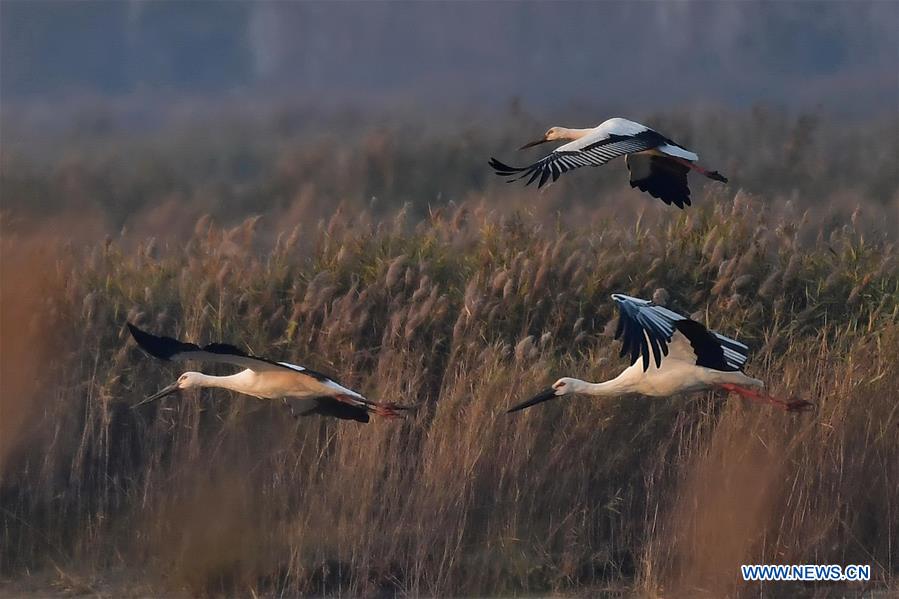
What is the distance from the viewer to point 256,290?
37.4 ft

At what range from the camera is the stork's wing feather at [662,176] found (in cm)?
1096

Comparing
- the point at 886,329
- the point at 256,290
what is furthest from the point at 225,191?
the point at 886,329

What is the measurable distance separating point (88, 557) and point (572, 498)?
8.43 feet

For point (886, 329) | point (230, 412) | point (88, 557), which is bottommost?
point (88, 557)

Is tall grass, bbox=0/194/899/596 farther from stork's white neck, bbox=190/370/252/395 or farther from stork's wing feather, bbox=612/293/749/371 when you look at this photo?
stork's wing feather, bbox=612/293/749/371

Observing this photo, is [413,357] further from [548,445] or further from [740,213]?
[740,213]

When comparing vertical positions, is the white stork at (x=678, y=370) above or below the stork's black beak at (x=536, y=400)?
above

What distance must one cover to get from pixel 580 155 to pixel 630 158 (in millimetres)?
1267

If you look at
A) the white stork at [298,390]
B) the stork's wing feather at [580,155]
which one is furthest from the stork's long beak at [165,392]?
the stork's wing feather at [580,155]

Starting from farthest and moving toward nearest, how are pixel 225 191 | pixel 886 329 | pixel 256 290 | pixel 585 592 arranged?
1. pixel 225 191
2. pixel 256 290
3. pixel 886 329
4. pixel 585 592

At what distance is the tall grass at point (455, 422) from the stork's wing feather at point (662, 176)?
1.91ft

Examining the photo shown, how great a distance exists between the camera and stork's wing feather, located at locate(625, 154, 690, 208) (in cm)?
1096

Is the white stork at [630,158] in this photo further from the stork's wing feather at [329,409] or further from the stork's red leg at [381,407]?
the stork's wing feather at [329,409]

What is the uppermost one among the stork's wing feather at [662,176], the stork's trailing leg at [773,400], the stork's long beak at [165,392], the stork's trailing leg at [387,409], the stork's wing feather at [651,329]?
the stork's wing feather at [662,176]
